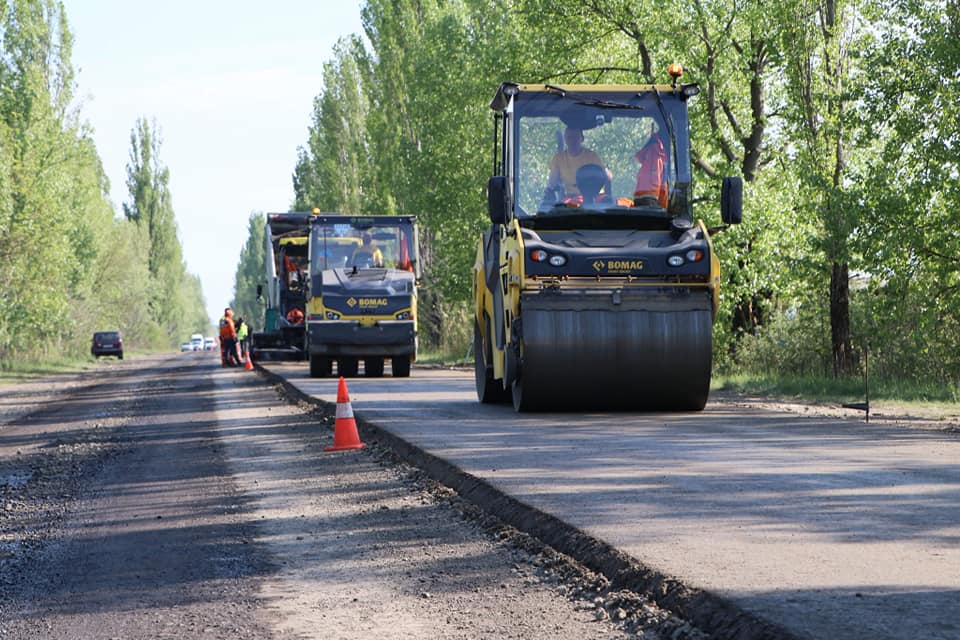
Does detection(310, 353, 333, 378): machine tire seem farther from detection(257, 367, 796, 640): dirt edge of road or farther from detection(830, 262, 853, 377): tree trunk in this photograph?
detection(257, 367, 796, 640): dirt edge of road

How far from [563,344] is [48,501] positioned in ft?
21.1

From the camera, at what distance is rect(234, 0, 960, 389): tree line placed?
67.4 ft

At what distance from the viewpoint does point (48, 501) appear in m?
10.6

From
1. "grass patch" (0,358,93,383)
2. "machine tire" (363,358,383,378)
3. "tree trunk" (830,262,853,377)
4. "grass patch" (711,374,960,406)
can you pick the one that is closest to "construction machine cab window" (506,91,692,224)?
"grass patch" (711,374,960,406)

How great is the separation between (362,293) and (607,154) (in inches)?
578

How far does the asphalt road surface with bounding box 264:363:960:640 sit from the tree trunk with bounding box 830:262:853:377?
10294 millimetres

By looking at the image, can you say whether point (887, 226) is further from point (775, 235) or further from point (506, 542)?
point (506, 542)

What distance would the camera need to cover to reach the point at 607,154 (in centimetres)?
1636

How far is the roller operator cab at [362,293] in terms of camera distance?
30109mm

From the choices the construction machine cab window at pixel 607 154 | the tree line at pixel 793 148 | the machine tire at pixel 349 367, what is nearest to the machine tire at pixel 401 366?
the machine tire at pixel 349 367

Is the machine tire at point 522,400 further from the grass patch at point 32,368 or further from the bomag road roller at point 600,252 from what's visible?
the grass patch at point 32,368

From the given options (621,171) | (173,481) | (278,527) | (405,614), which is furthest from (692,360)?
(405,614)

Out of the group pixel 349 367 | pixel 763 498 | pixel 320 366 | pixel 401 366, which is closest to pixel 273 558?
→ pixel 763 498

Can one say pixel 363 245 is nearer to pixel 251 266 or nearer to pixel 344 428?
pixel 344 428
